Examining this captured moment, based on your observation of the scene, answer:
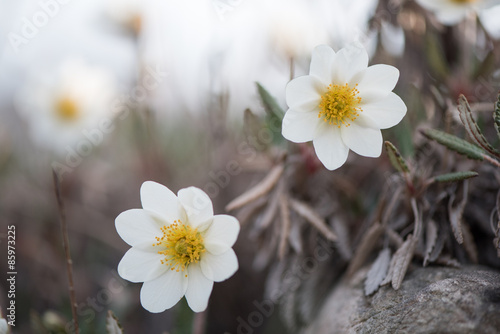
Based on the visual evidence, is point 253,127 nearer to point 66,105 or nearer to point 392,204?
point 392,204

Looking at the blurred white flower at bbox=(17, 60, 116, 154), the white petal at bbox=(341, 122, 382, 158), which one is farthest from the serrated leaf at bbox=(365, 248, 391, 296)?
the blurred white flower at bbox=(17, 60, 116, 154)

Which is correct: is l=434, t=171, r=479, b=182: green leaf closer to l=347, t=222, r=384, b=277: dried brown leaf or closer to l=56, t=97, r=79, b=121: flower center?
l=347, t=222, r=384, b=277: dried brown leaf

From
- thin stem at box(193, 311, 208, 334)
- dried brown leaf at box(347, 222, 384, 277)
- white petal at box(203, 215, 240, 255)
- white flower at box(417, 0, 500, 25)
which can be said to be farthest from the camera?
white flower at box(417, 0, 500, 25)

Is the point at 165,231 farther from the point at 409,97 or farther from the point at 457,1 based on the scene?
the point at 457,1

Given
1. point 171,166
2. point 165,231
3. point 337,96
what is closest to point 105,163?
point 171,166

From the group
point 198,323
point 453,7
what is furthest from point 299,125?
point 453,7

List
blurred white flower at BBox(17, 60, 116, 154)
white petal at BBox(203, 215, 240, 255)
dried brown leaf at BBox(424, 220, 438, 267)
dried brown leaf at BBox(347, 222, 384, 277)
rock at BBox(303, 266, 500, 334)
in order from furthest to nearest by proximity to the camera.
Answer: blurred white flower at BBox(17, 60, 116, 154), dried brown leaf at BBox(347, 222, 384, 277), dried brown leaf at BBox(424, 220, 438, 267), white petal at BBox(203, 215, 240, 255), rock at BBox(303, 266, 500, 334)
